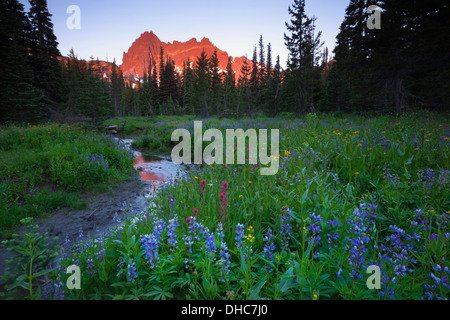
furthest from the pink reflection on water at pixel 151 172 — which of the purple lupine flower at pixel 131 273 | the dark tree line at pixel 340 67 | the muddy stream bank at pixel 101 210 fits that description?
the dark tree line at pixel 340 67

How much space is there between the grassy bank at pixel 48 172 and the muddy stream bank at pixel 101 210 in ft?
1.14

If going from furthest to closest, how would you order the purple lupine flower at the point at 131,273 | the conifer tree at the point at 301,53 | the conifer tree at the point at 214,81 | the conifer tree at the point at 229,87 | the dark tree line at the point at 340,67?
the conifer tree at the point at 229,87 → the conifer tree at the point at 214,81 → the conifer tree at the point at 301,53 → the dark tree line at the point at 340,67 → the purple lupine flower at the point at 131,273

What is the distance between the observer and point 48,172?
22.1ft

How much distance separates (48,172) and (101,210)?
2892 millimetres

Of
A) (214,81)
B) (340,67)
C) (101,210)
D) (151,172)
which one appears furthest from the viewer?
(214,81)

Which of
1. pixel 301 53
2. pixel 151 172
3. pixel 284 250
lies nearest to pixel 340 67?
pixel 301 53

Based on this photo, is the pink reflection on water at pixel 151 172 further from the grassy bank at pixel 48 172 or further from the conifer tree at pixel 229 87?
the conifer tree at pixel 229 87

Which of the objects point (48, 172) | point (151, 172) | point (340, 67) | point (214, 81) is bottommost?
point (151, 172)

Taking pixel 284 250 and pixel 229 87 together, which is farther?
pixel 229 87

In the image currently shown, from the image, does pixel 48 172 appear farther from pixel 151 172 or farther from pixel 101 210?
pixel 151 172

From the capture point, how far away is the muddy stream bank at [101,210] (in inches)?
176

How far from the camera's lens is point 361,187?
3826 millimetres

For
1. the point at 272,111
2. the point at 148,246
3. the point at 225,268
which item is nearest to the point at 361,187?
the point at 225,268
